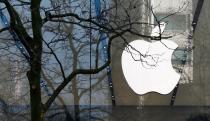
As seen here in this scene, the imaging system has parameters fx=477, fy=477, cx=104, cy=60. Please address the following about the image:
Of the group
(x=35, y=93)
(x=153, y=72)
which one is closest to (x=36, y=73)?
(x=35, y=93)

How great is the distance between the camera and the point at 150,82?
16.7 metres

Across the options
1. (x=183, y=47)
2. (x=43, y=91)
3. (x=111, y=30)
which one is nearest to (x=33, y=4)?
(x=111, y=30)

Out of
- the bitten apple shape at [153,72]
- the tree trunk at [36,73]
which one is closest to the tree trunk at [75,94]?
the bitten apple shape at [153,72]

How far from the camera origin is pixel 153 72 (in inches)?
657

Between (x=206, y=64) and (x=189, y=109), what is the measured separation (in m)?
1.70

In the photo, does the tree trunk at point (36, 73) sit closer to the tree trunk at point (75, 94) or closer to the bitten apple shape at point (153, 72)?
the tree trunk at point (75, 94)

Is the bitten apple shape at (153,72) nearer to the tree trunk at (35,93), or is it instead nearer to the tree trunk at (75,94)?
the tree trunk at (75,94)

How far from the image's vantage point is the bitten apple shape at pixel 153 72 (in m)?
16.5

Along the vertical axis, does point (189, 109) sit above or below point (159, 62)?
below

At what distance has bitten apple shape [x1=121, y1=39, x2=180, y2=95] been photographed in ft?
54.3

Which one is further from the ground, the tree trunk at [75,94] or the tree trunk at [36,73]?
the tree trunk at [36,73]

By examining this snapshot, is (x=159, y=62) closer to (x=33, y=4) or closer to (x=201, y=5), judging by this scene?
(x=201, y=5)

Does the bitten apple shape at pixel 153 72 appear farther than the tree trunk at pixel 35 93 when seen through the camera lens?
Yes

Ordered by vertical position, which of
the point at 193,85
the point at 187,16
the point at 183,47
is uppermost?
the point at 187,16
